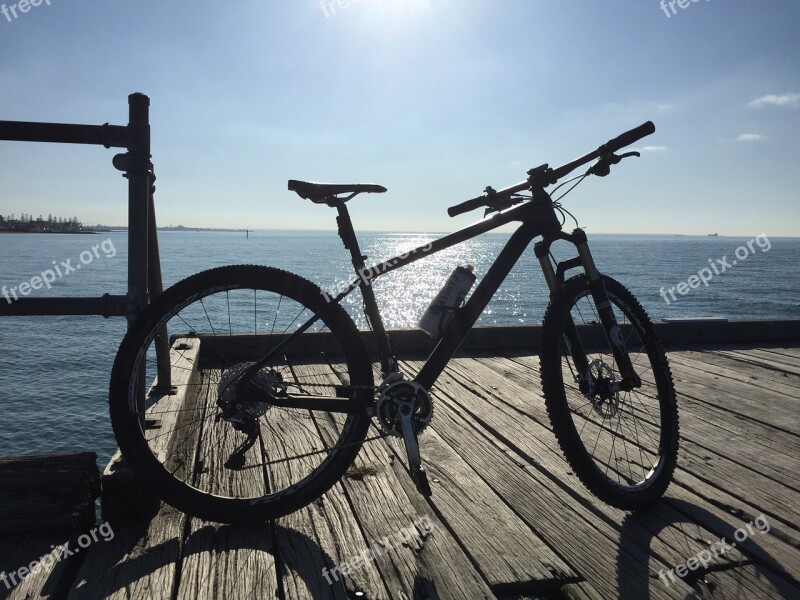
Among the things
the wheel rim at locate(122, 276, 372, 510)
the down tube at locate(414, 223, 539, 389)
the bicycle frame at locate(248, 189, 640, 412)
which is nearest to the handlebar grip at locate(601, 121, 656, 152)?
the bicycle frame at locate(248, 189, 640, 412)

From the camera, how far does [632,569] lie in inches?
81.7

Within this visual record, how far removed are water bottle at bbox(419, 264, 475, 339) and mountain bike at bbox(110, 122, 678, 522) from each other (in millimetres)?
18

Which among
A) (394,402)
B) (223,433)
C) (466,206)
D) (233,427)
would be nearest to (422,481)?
(394,402)

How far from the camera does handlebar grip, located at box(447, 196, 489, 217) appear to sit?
105 inches

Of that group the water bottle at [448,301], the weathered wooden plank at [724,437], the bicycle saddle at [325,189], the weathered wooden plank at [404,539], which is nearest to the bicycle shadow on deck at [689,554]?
the weathered wooden plank at [404,539]

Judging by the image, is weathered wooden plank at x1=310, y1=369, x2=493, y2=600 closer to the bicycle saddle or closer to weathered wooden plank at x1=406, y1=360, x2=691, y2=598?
weathered wooden plank at x1=406, y1=360, x2=691, y2=598

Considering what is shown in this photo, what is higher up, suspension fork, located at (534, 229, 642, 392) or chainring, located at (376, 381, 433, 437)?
suspension fork, located at (534, 229, 642, 392)

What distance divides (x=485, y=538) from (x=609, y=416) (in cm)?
98

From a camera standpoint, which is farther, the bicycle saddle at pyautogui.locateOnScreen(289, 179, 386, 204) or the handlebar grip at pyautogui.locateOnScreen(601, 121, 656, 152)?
the handlebar grip at pyautogui.locateOnScreen(601, 121, 656, 152)

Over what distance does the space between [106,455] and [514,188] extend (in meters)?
10.2

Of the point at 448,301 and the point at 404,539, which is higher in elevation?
the point at 448,301

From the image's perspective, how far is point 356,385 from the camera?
2574 mm

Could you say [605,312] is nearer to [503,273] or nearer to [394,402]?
[503,273]

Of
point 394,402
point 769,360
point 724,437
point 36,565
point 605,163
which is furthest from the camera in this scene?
point 769,360
